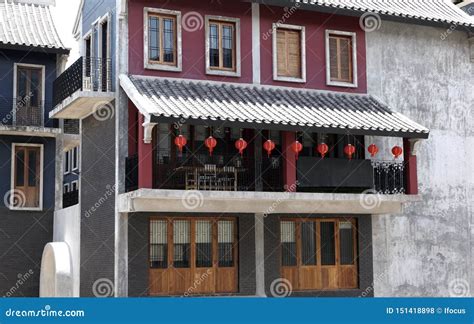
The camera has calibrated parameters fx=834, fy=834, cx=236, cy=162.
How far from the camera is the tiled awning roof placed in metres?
17.7

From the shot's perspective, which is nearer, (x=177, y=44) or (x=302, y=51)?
(x=177, y=44)

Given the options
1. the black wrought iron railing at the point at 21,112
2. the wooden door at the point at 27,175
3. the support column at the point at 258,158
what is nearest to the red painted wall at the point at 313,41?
the support column at the point at 258,158

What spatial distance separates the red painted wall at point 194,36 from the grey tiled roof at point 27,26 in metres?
6.72

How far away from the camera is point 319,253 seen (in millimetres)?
20438

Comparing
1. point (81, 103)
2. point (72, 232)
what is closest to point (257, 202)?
point (81, 103)

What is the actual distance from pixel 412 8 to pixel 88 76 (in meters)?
9.19

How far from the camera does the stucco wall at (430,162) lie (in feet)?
70.4

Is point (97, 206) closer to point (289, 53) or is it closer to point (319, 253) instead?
point (319, 253)

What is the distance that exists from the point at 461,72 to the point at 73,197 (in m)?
11.4

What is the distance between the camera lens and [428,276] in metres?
21.8

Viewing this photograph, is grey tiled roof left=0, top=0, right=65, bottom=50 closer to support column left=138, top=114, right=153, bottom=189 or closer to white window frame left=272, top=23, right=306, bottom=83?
white window frame left=272, top=23, right=306, bottom=83

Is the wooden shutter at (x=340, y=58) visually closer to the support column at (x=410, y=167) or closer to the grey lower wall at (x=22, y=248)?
the support column at (x=410, y=167)

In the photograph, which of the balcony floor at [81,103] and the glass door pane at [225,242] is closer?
the balcony floor at [81,103]

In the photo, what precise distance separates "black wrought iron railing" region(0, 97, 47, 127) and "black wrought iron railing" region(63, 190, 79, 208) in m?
2.32
